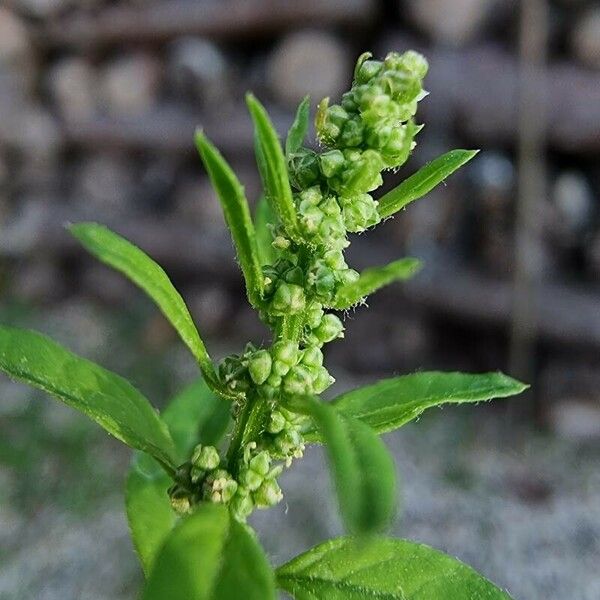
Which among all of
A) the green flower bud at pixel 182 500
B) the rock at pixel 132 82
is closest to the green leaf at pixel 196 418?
the green flower bud at pixel 182 500

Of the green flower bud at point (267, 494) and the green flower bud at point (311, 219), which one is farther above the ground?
the green flower bud at point (311, 219)

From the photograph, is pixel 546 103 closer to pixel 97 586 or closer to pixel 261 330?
pixel 261 330

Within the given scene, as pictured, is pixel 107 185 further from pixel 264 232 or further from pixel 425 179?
pixel 425 179

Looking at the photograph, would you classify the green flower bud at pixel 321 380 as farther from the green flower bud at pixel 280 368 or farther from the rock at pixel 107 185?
the rock at pixel 107 185

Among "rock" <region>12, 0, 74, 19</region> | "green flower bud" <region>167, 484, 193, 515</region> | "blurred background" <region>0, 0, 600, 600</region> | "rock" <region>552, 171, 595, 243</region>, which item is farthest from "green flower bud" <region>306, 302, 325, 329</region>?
"rock" <region>12, 0, 74, 19</region>

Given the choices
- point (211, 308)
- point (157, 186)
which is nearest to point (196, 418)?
point (211, 308)
